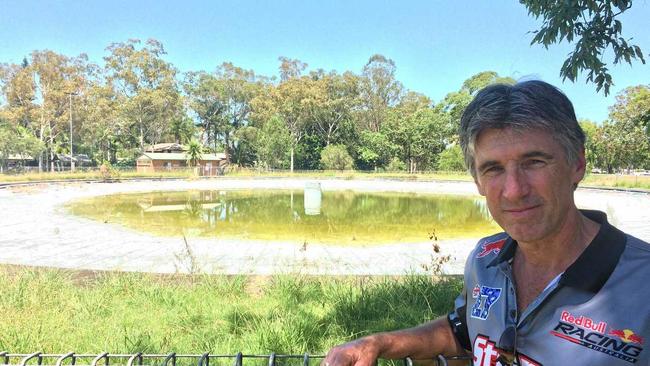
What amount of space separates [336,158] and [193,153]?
16.7 metres

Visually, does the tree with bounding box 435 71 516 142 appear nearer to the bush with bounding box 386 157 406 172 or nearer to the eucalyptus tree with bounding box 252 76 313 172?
the bush with bounding box 386 157 406 172

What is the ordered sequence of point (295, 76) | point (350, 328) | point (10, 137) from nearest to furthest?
point (350, 328) → point (10, 137) → point (295, 76)

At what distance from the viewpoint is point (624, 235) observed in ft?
3.41

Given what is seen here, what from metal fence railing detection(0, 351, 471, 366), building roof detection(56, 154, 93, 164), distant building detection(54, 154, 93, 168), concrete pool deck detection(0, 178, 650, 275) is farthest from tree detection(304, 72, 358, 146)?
metal fence railing detection(0, 351, 471, 366)

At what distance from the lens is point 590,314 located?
98 centimetres

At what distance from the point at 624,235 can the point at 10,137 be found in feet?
176

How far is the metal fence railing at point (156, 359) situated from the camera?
119 centimetres

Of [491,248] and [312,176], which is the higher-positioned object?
[491,248]

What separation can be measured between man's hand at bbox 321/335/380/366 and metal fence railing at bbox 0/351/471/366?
70 mm

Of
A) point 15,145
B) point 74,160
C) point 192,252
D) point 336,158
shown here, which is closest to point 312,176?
point 336,158

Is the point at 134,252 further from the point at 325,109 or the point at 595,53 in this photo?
the point at 325,109

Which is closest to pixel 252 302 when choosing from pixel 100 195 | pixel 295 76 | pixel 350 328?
pixel 350 328

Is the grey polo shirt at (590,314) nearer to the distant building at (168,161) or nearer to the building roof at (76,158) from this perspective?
the distant building at (168,161)

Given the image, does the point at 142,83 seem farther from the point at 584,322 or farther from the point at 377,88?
the point at 584,322
